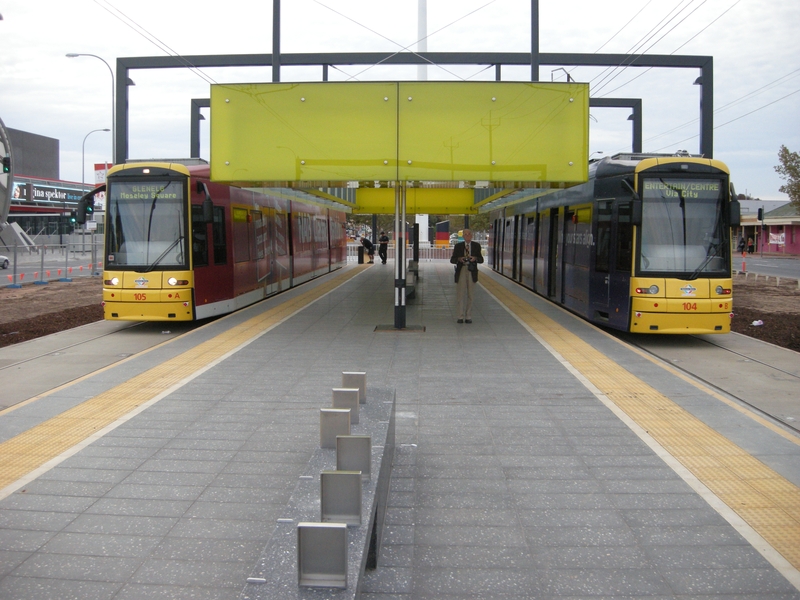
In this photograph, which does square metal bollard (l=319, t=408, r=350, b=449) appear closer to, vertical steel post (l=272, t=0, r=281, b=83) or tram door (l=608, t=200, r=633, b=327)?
tram door (l=608, t=200, r=633, b=327)

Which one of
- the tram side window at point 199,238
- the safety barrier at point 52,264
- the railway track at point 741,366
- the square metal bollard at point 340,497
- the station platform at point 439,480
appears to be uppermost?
the tram side window at point 199,238

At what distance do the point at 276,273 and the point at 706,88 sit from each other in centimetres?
1215

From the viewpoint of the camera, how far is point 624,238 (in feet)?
39.6

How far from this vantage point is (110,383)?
28.7 feet

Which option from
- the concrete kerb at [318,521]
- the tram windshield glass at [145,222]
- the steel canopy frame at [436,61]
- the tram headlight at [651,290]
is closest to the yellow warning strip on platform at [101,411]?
the tram windshield glass at [145,222]

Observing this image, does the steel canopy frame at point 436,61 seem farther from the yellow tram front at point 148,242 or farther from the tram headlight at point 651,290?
the tram headlight at point 651,290

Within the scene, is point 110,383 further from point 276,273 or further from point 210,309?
point 276,273

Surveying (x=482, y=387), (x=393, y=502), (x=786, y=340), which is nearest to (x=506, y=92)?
(x=482, y=387)

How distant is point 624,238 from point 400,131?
4050 mm

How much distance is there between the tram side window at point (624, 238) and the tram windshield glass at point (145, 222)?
7.52m

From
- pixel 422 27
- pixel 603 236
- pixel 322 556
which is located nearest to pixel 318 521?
pixel 322 556

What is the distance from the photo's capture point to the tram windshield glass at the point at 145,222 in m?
→ 13.2

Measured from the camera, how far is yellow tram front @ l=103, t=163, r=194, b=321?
13.1 metres

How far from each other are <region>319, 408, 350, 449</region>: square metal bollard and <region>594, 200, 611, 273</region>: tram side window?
29.4 ft
